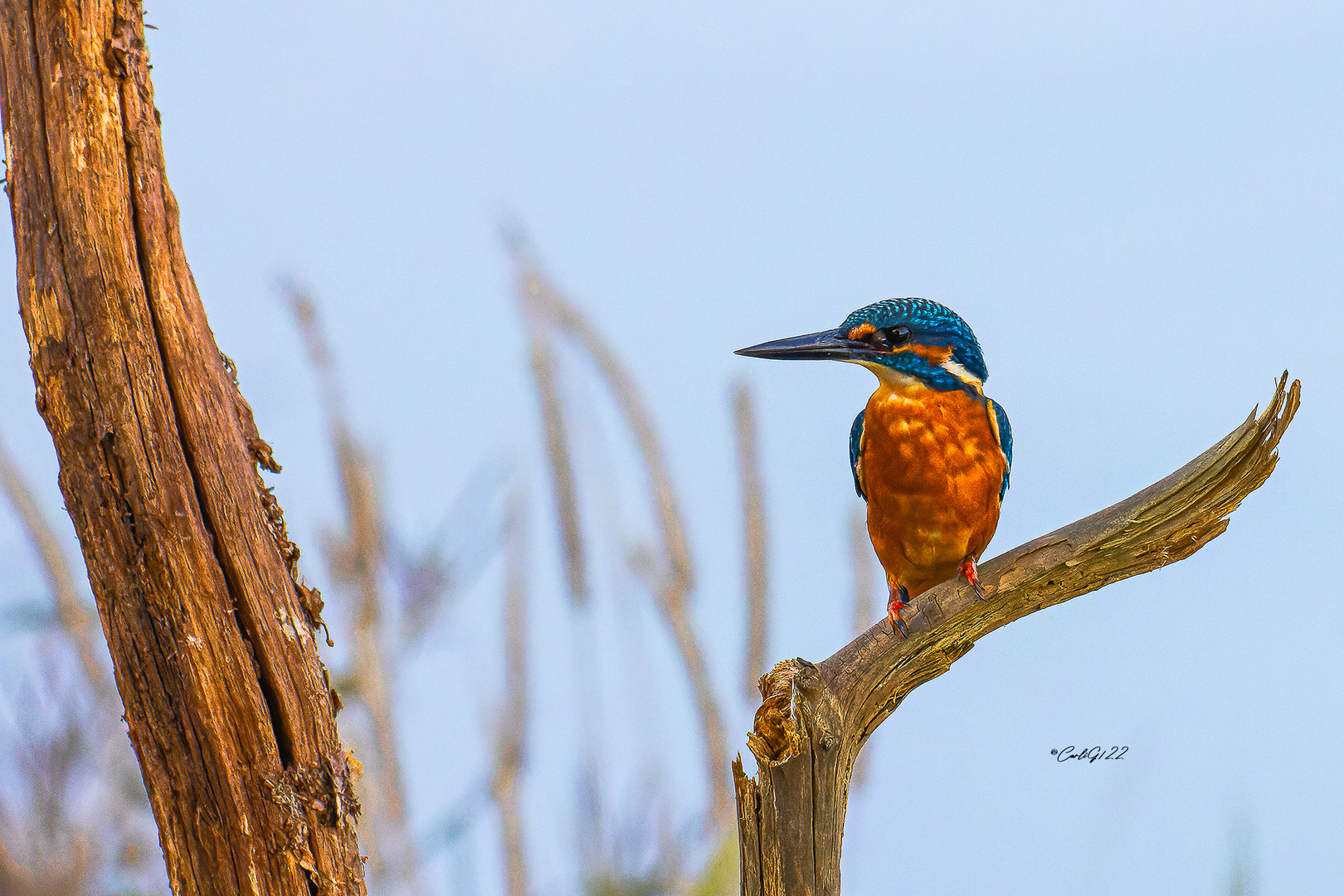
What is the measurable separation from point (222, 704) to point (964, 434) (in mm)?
1833

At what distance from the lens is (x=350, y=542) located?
416 centimetres

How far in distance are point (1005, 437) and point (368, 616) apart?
260 cm

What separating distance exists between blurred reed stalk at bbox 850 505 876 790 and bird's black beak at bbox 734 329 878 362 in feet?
3.85

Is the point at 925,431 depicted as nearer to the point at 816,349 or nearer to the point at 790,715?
the point at 816,349

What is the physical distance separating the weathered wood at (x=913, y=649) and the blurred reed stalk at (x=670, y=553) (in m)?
1.41

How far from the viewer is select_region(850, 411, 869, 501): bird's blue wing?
9.16ft

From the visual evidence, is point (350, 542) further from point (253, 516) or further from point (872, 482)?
point (872, 482)

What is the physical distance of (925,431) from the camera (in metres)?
2.62

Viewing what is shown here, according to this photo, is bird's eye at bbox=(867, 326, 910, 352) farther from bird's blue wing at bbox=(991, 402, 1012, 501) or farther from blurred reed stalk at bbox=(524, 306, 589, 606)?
blurred reed stalk at bbox=(524, 306, 589, 606)

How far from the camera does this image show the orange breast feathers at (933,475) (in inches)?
103

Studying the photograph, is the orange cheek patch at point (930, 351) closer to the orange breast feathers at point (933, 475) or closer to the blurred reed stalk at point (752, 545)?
the orange breast feathers at point (933, 475)

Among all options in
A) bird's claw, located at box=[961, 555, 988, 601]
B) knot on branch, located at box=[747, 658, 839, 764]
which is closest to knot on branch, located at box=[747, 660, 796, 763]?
→ knot on branch, located at box=[747, 658, 839, 764]

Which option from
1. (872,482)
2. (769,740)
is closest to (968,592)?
(872,482)

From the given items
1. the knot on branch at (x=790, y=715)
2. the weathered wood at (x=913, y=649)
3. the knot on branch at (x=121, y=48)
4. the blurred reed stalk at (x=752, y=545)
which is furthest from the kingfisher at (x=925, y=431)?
the knot on branch at (x=121, y=48)
